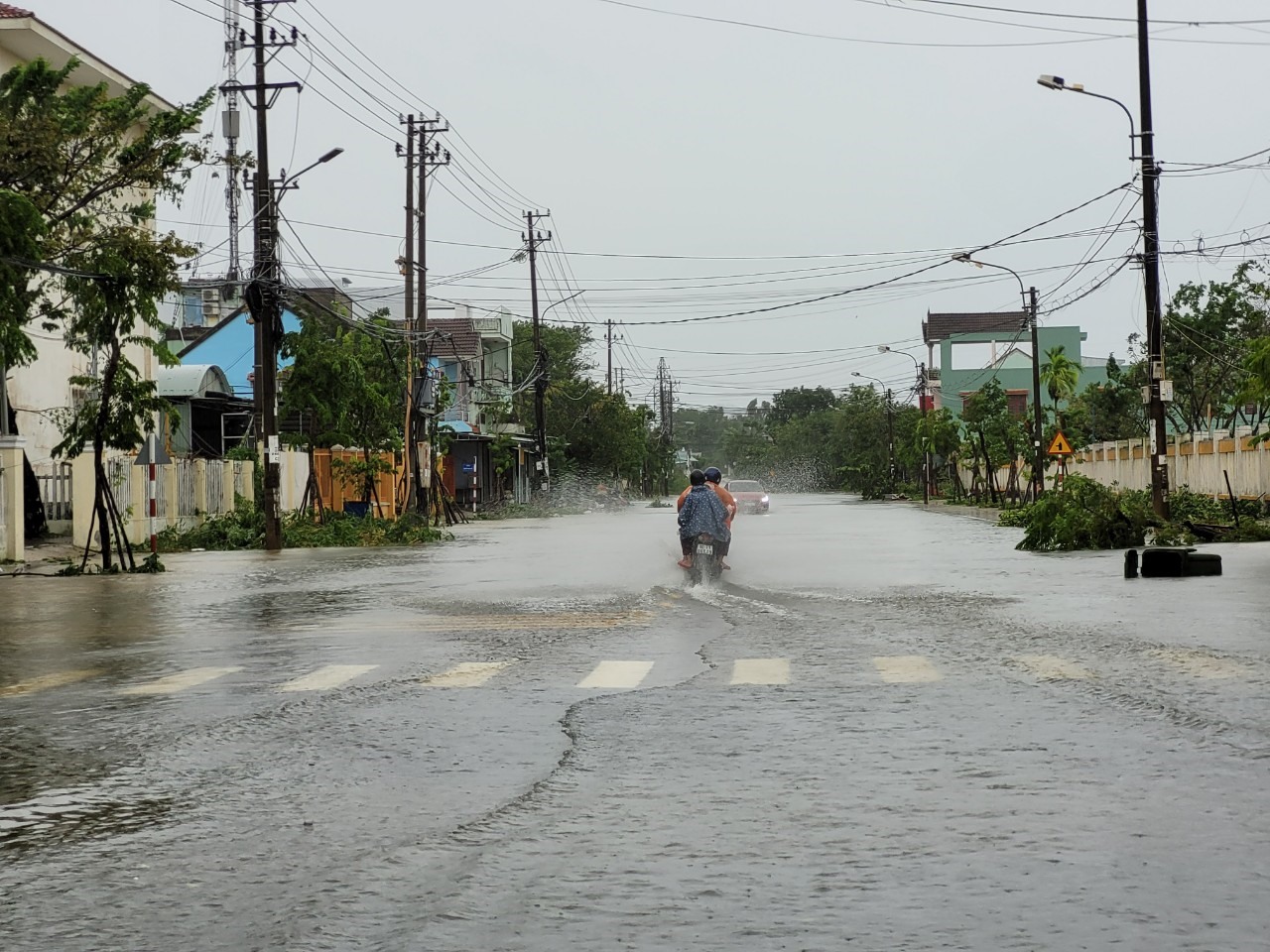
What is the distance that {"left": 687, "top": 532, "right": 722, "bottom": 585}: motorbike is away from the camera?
22.4 m

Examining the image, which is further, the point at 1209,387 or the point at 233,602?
the point at 1209,387

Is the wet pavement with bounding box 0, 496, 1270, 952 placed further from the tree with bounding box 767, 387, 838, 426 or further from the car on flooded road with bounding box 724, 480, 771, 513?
the tree with bounding box 767, 387, 838, 426

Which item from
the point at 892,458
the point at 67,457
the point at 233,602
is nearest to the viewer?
the point at 233,602

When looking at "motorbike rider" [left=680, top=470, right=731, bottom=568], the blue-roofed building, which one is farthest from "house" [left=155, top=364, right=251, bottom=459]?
"motorbike rider" [left=680, top=470, right=731, bottom=568]

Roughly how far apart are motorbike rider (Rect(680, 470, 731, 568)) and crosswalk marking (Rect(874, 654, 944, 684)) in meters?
8.99

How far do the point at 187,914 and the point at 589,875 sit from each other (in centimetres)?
137

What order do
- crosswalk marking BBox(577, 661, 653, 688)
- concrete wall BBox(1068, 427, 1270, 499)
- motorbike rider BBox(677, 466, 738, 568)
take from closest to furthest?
crosswalk marking BBox(577, 661, 653, 688)
motorbike rider BBox(677, 466, 738, 568)
concrete wall BBox(1068, 427, 1270, 499)

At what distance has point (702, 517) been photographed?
2245 cm

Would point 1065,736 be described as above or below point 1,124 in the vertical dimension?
below

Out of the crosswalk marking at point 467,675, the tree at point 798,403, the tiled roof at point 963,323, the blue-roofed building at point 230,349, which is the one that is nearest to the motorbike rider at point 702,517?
the crosswalk marking at point 467,675

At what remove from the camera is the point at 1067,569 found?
2481 cm

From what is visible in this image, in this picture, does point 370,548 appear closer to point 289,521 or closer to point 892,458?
point 289,521

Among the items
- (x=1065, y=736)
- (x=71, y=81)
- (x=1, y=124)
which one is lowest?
(x=1065, y=736)

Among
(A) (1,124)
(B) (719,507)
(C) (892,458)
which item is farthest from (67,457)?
(C) (892,458)
